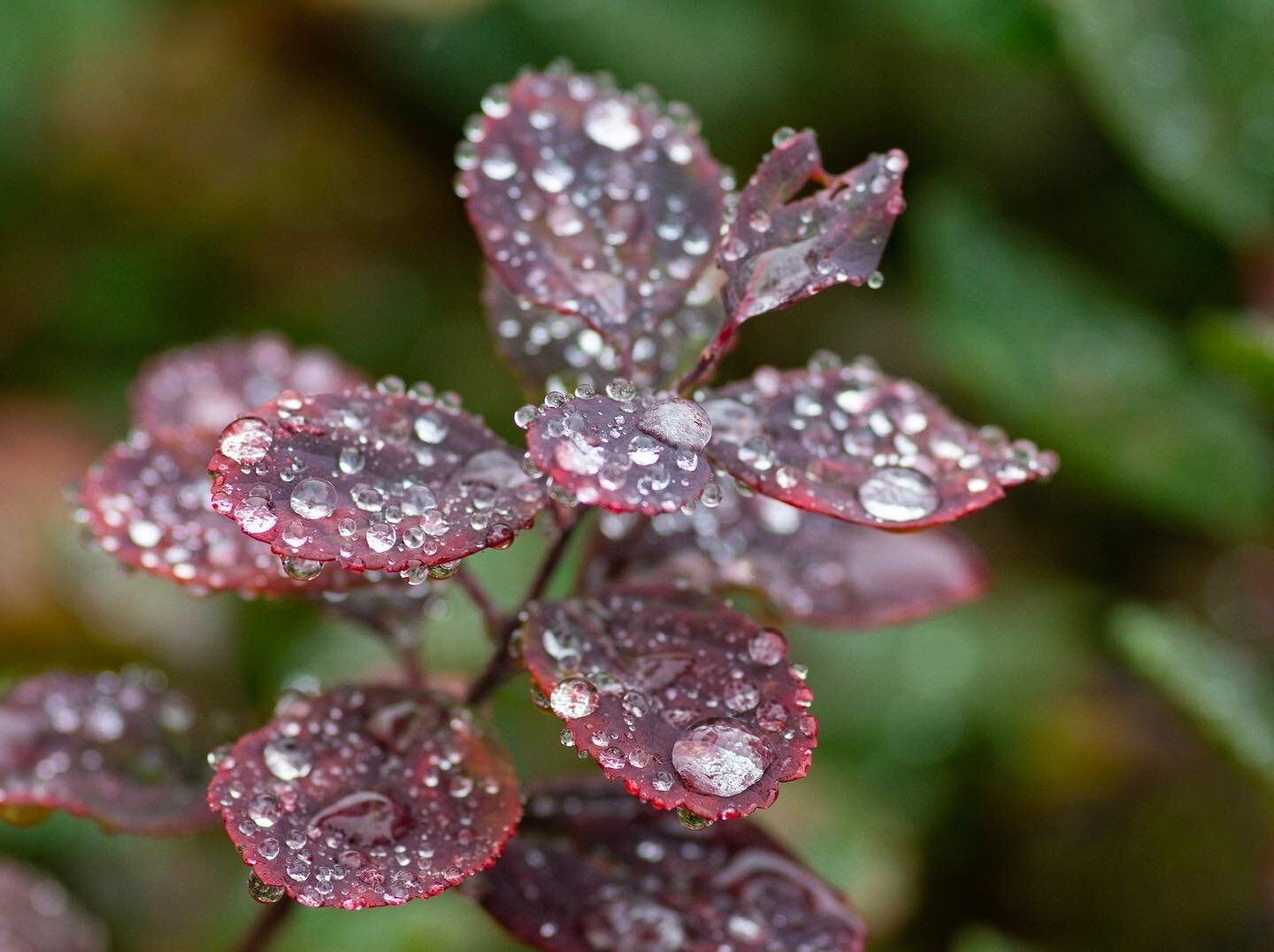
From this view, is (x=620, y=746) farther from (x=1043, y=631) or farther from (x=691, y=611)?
(x=1043, y=631)

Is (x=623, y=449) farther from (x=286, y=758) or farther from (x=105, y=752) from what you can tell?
(x=105, y=752)

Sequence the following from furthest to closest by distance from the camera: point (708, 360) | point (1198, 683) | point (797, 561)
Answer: point (1198, 683) → point (797, 561) → point (708, 360)

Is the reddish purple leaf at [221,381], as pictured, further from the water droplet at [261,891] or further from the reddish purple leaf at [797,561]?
the water droplet at [261,891]

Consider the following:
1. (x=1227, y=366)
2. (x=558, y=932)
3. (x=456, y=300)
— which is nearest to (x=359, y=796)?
(x=558, y=932)

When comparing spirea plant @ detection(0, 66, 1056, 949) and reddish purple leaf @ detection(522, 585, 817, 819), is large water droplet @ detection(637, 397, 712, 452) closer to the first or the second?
spirea plant @ detection(0, 66, 1056, 949)

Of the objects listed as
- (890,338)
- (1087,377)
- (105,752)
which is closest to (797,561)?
(105,752)

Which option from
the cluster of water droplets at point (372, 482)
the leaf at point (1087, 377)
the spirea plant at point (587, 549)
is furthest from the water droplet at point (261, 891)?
the leaf at point (1087, 377)

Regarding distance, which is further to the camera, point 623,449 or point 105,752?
point 105,752
